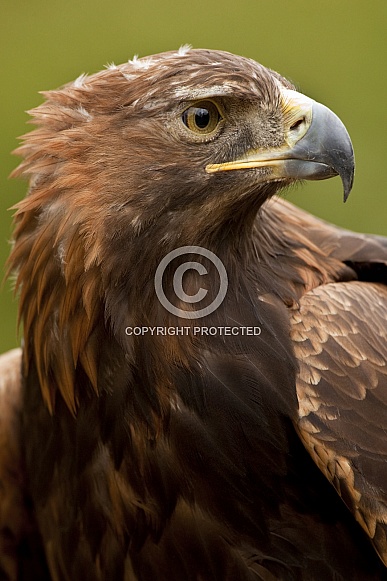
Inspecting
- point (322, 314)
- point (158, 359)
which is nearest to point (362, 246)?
point (322, 314)

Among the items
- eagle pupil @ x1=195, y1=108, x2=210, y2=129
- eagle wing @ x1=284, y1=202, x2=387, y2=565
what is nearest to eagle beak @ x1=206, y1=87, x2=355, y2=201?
eagle pupil @ x1=195, y1=108, x2=210, y2=129

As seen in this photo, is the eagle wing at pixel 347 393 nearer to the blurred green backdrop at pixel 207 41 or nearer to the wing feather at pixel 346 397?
the wing feather at pixel 346 397

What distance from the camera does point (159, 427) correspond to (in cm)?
285

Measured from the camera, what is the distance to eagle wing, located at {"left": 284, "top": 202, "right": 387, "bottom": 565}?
2656 millimetres

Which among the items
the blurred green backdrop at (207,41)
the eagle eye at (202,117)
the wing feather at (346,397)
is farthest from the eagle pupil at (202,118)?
the blurred green backdrop at (207,41)

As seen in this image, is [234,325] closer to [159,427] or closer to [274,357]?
[274,357]

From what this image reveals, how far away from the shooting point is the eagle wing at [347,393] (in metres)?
2.66

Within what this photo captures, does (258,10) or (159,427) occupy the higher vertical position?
(258,10)

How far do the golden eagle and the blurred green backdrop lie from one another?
346 centimetres

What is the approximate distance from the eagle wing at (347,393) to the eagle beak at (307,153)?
0.38m

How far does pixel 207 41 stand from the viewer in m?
6.41

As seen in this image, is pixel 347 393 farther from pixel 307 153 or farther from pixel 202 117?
pixel 202 117

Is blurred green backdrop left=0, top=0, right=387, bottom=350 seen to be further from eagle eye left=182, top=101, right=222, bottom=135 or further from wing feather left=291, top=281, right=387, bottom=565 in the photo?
eagle eye left=182, top=101, right=222, bottom=135

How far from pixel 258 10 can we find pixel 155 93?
4.14 m
